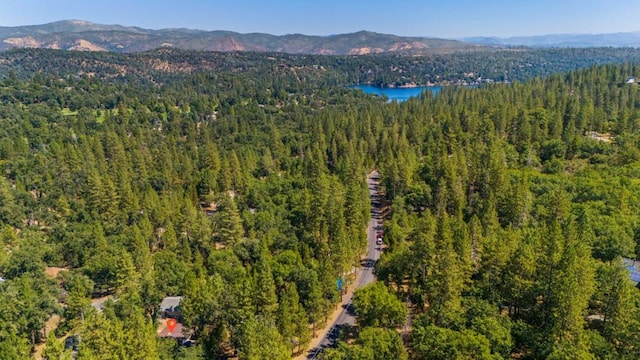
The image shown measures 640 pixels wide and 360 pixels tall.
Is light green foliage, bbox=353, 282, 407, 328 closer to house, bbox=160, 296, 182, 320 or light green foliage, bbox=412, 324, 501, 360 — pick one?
light green foliage, bbox=412, 324, 501, 360

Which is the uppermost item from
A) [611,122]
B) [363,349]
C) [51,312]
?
[611,122]

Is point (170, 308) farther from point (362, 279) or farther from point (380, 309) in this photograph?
point (380, 309)

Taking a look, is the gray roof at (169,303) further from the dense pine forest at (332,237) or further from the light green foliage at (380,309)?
the light green foliage at (380,309)

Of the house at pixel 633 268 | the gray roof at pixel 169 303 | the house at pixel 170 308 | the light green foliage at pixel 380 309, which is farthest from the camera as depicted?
the gray roof at pixel 169 303

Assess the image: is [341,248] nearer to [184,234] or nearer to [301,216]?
[301,216]

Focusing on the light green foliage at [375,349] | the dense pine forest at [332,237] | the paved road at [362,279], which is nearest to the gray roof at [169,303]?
the dense pine forest at [332,237]

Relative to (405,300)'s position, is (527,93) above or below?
above

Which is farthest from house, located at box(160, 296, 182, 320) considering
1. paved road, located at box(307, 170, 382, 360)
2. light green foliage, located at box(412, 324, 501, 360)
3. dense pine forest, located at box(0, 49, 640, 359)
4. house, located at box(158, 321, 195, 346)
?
light green foliage, located at box(412, 324, 501, 360)

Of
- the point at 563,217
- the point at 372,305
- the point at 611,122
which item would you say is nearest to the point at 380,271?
the point at 372,305
